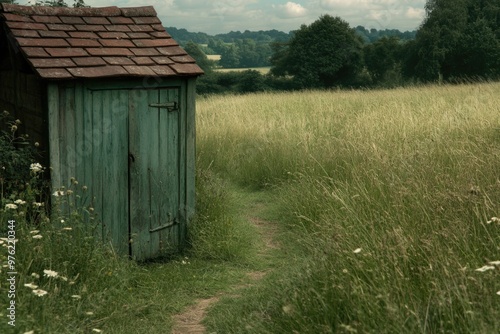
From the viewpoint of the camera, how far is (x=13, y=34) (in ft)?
20.2

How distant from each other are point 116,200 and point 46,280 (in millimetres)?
1740

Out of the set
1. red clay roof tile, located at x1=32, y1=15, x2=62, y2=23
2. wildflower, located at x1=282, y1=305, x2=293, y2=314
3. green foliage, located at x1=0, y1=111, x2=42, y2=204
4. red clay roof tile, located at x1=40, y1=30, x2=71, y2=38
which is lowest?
wildflower, located at x1=282, y1=305, x2=293, y2=314

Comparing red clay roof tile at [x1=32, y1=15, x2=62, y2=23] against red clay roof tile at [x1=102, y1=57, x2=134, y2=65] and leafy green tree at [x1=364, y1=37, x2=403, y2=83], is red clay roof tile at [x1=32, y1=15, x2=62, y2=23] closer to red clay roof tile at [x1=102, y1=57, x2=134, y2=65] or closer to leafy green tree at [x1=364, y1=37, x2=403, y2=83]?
red clay roof tile at [x1=102, y1=57, x2=134, y2=65]

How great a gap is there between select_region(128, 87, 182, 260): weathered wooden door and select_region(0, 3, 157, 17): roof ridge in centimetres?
124

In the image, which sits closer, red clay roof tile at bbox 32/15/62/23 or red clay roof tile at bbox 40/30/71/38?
red clay roof tile at bbox 40/30/71/38

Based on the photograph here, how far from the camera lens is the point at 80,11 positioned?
704cm

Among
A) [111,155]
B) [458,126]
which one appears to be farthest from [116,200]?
[458,126]

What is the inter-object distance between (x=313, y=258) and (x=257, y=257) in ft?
5.97

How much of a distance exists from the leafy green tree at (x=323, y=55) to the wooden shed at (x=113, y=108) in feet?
113

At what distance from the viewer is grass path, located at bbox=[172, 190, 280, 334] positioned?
17.5ft

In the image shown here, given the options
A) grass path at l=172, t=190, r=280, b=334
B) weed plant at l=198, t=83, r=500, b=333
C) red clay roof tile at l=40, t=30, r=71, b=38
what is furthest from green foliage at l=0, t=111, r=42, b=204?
weed plant at l=198, t=83, r=500, b=333

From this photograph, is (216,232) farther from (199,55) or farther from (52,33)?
(199,55)

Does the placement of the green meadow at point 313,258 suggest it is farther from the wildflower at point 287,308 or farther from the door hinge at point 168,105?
the door hinge at point 168,105

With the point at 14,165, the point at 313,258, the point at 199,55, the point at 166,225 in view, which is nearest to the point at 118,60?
the point at 14,165
